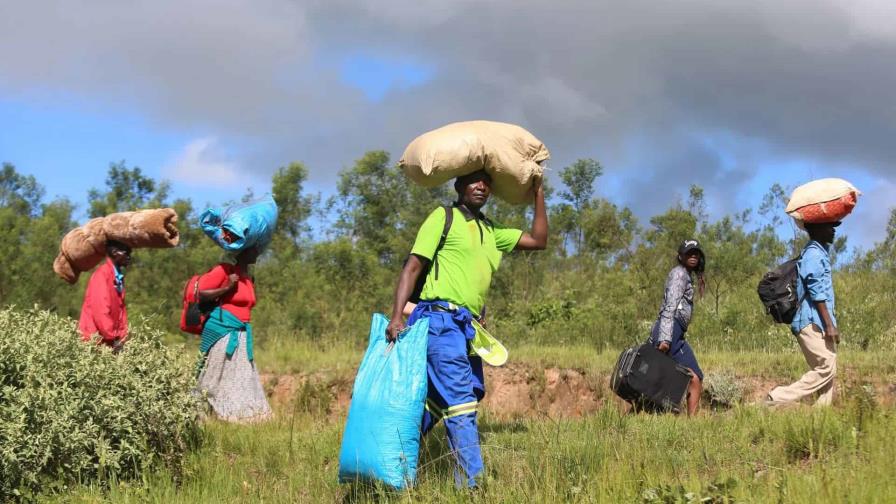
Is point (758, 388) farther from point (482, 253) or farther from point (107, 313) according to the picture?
point (107, 313)

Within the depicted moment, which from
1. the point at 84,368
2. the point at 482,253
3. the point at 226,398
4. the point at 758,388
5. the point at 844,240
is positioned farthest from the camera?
the point at 844,240

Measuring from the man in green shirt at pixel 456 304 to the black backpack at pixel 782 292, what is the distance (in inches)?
132

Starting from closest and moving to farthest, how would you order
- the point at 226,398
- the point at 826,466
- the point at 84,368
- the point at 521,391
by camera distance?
1. the point at 826,466
2. the point at 84,368
3. the point at 226,398
4. the point at 521,391

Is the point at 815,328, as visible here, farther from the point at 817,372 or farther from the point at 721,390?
the point at 721,390

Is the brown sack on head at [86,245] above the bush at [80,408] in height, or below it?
above

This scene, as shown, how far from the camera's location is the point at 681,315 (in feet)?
27.9

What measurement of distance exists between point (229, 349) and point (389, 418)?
3.70 m

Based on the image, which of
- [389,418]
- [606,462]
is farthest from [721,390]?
[389,418]

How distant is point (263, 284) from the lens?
67.6ft

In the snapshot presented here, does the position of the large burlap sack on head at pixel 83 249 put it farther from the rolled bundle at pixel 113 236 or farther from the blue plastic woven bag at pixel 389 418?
the blue plastic woven bag at pixel 389 418

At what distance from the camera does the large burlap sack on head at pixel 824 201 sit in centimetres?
750

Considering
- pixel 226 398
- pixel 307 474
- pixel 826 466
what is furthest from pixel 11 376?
pixel 826 466

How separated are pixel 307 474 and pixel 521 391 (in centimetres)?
521

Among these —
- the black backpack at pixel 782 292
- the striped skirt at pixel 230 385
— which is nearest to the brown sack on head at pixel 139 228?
the striped skirt at pixel 230 385
